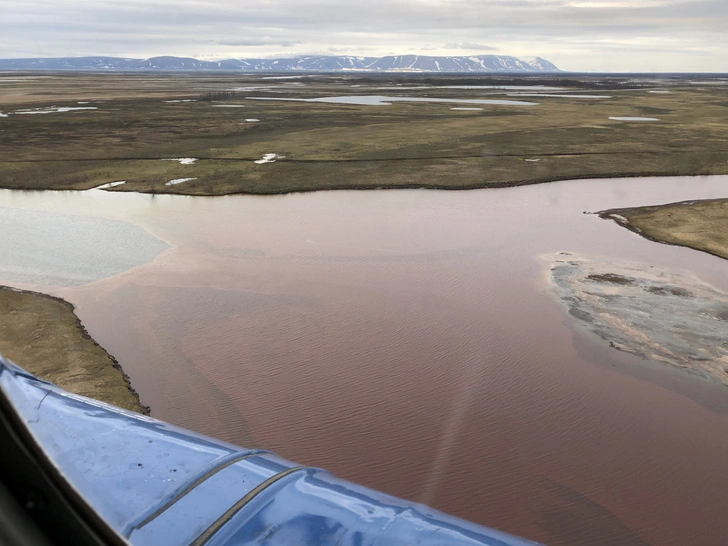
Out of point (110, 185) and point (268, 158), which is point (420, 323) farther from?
point (268, 158)

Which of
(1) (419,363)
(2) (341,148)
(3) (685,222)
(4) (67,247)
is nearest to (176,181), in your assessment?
(4) (67,247)

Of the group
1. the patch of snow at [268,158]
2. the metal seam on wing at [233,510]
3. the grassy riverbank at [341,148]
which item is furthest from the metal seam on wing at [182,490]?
the patch of snow at [268,158]

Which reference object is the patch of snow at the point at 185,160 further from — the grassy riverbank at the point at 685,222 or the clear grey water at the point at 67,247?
the grassy riverbank at the point at 685,222

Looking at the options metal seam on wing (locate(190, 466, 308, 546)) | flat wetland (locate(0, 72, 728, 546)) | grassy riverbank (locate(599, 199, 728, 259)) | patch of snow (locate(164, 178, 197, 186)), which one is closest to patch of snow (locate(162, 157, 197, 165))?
flat wetland (locate(0, 72, 728, 546))

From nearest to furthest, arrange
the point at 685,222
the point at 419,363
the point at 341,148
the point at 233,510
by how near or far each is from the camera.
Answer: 1. the point at 233,510
2. the point at 419,363
3. the point at 685,222
4. the point at 341,148

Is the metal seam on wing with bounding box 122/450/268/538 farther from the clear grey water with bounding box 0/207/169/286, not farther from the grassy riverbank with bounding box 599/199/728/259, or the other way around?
the grassy riverbank with bounding box 599/199/728/259

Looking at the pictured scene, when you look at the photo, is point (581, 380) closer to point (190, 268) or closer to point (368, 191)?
→ point (190, 268)
